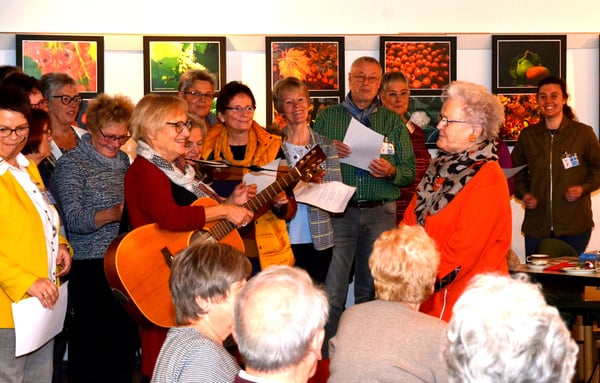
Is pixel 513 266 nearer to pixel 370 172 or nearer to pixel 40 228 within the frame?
pixel 370 172

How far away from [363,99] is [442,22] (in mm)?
1599

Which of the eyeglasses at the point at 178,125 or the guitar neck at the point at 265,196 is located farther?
the guitar neck at the point at 265,196

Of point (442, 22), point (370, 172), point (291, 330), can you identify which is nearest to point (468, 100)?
point (370, 172)

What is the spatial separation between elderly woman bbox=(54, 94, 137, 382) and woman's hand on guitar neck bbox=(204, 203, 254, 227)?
0.79 metres

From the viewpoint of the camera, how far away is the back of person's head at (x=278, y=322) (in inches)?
87.3

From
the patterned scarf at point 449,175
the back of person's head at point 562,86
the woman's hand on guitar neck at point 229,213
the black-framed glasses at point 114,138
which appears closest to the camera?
the patterned scarf at point 449,175

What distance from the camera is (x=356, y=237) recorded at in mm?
6258

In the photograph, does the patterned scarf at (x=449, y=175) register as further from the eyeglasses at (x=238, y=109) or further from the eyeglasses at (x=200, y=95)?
the eyeglasses at (x=200, y=95)

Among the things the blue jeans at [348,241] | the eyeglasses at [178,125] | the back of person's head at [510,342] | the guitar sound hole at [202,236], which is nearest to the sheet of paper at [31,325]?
the guitar sound hole at [202,236]

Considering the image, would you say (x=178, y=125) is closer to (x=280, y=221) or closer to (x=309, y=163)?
(x=309, y=163)

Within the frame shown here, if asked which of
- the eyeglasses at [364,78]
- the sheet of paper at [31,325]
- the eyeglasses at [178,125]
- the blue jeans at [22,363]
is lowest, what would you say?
the blue jeans at [22,363]

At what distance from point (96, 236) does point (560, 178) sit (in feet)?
12.2

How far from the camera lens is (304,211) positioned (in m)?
5.84

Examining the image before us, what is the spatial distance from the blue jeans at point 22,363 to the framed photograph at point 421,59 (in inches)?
165
